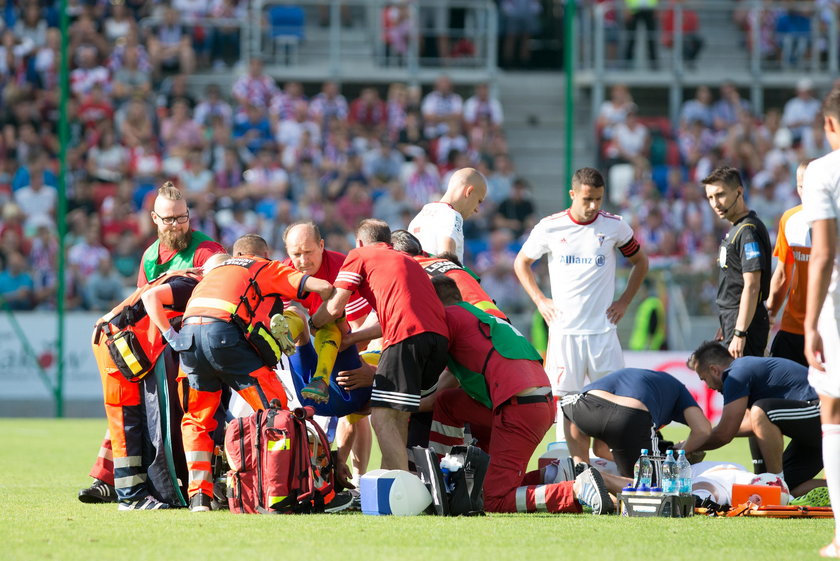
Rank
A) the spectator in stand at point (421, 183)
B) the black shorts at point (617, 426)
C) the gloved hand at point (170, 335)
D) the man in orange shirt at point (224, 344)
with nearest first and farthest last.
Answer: the man in orange shirt at point (224, 344) → the gloved hand at point (170, 335) → the black shorts at point (617, 426) → the spectator in stand at point (421, 183)

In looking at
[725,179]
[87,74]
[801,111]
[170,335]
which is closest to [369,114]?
[87,74]

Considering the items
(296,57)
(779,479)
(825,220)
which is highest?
(296,57)

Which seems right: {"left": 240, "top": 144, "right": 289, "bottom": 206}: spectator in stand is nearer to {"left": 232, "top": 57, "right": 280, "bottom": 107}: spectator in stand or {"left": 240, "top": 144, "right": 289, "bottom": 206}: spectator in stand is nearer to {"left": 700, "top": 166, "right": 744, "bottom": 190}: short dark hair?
{"left": 232, "top": 57, "right": 280, "bottom": 107}: spectator in stand

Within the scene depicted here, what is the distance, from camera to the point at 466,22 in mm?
25250

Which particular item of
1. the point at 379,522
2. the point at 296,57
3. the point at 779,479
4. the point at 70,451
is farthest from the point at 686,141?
the point at 379,522

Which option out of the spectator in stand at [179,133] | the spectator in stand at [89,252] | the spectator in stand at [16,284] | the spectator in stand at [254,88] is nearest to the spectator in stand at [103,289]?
the spectator in stand at [89,252]

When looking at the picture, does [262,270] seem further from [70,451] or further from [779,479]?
[70,451]

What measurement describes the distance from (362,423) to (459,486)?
72.6 inches

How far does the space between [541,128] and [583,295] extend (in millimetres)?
16076

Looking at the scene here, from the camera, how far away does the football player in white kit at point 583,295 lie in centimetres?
1023

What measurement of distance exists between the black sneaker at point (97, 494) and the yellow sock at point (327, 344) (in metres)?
1.64

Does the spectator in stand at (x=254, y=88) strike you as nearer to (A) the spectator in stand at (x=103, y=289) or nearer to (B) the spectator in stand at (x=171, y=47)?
(B) the spectator in stand at (x=171, y=47)

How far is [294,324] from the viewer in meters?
8.50

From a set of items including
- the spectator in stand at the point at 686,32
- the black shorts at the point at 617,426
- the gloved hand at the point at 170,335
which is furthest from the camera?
the spectator in stand at the point at 686,32
